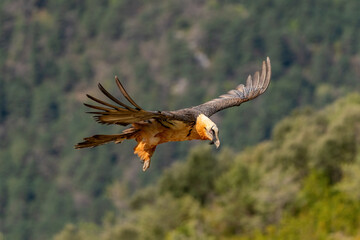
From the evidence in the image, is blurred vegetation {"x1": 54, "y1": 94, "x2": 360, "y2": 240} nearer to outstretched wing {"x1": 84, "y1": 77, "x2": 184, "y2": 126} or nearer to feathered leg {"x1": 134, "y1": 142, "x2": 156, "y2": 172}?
feathered leg {"x1": 134, "y1": 142, "x2": 156, "y2": 172}

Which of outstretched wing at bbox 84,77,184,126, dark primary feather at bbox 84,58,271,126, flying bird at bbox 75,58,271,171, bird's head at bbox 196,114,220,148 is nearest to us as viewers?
dark primary feather at bbox 84,58,271,126

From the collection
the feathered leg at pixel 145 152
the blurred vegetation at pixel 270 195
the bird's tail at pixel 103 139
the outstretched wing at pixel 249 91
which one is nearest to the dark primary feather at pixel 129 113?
the bird's tail at pixel 103 139

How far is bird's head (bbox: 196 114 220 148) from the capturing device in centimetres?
1366

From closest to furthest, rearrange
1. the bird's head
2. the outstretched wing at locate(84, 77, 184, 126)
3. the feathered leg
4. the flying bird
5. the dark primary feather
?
1. the dark primary feather
2. the outstretched wing at locate(84, 77, 184, 126)
3. the flying bird
4. the bird's head
5. the feathered leg

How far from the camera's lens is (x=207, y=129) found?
13875 mm

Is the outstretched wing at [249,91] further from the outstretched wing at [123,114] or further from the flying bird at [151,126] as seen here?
the outstretched wing at [123,114]

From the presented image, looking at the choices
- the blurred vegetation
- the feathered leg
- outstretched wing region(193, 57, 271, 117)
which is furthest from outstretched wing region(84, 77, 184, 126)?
the blurred vegetation

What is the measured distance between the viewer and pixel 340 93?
194000 mm

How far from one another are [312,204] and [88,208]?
119 metres

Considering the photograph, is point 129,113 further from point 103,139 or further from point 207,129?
point 207,129

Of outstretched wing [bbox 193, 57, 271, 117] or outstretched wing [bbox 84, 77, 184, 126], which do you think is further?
outstretched wing [bbox 193, 57, 271, 117]

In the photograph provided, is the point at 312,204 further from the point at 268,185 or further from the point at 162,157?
the point at 162,157

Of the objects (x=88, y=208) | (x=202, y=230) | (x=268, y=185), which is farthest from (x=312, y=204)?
(x=88, y=208)

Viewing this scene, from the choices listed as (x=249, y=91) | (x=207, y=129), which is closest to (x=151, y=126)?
(x=207, y=129)
